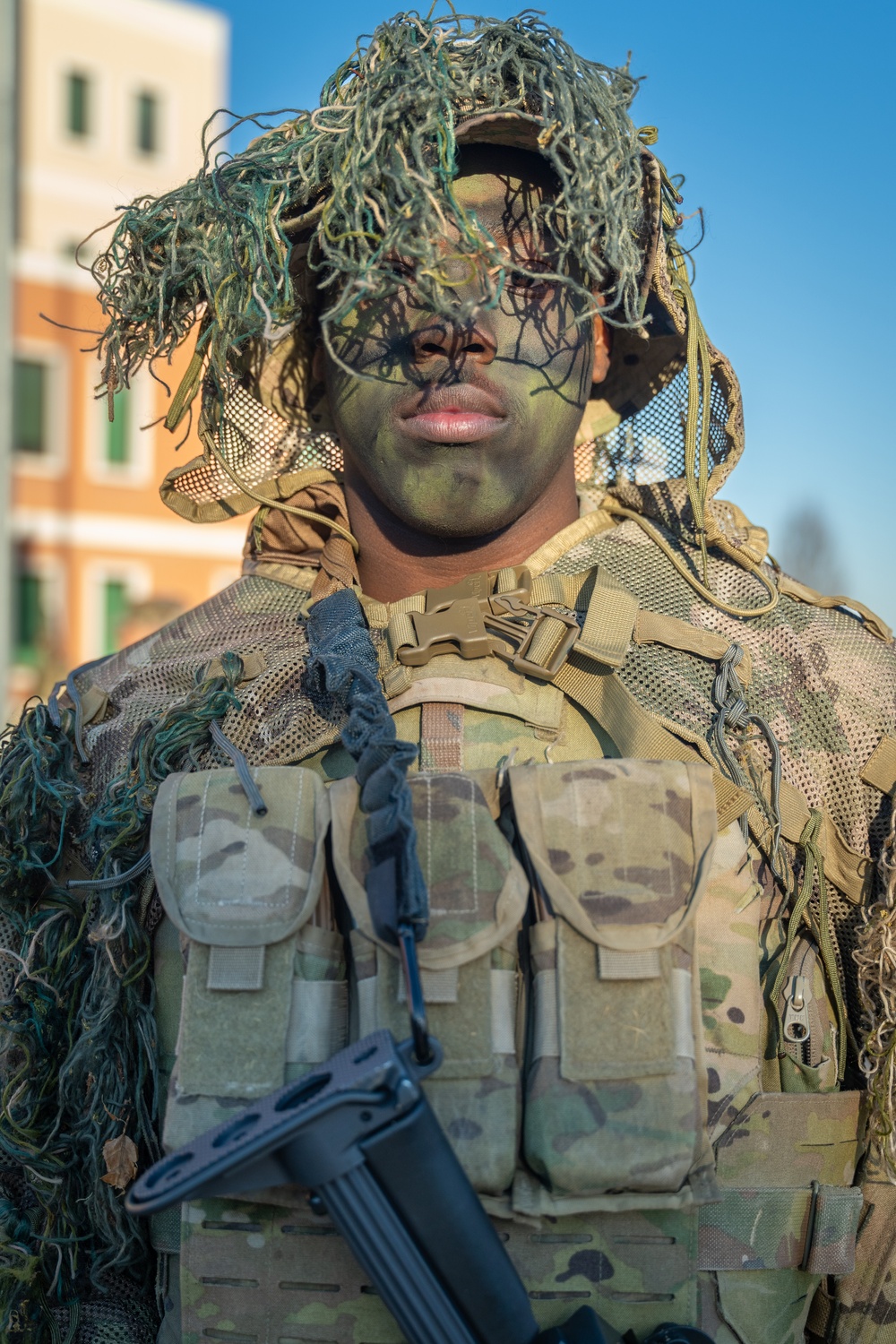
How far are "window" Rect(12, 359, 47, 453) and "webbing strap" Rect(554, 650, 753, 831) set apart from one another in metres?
15.5

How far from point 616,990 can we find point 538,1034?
0.44ft

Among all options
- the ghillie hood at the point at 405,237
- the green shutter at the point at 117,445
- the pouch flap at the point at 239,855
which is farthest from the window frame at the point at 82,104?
the pouch flap at the point at 239,855

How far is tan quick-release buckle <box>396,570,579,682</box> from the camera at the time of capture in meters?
2.34

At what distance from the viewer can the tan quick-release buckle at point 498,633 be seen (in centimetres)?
234

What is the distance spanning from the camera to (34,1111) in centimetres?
236

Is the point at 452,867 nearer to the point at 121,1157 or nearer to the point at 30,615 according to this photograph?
the point at 121,1157

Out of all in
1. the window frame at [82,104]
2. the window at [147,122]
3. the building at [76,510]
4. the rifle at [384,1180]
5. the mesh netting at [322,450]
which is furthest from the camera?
the window at [147,122]

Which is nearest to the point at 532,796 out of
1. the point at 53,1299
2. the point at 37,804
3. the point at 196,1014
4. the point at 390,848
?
the point at 390,848

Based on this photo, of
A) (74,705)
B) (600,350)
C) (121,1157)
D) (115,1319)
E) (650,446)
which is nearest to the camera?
(121,1157)

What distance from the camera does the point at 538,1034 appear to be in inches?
77.0

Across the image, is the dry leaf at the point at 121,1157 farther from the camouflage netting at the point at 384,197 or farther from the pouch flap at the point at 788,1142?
the camouflage netting at the point at 384,197

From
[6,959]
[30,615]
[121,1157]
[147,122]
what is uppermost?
[147,122]

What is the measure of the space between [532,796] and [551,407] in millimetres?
786

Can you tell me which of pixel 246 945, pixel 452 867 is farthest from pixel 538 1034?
pixel 246 945
